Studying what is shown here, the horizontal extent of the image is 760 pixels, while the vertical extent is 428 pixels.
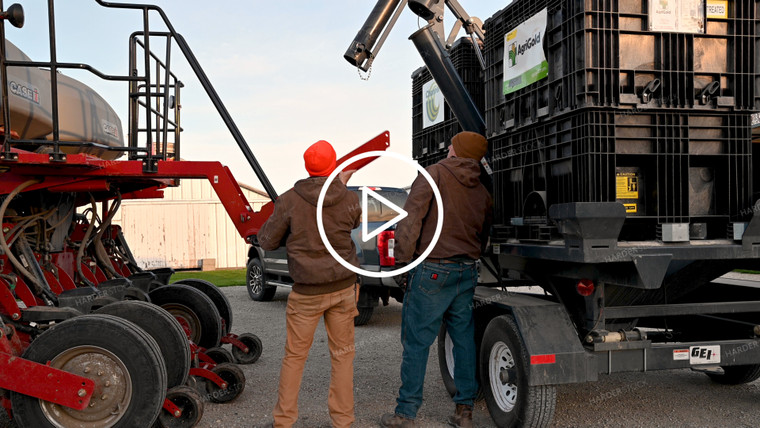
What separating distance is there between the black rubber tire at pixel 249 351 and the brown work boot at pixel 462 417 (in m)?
2.78

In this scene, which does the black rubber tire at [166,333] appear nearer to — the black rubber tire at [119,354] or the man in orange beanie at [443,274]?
the black rubber tire at [119,354]

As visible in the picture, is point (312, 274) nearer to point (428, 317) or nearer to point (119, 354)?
point (428, 317)

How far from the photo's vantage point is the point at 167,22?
525 cm

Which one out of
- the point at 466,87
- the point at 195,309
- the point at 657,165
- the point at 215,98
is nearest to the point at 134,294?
the point at 195,309

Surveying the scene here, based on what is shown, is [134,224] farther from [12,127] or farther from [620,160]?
[620,160]

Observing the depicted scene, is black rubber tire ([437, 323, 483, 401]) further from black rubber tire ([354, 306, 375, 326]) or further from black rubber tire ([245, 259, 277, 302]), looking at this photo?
black rubber tire ([245, 259, 277, 302])

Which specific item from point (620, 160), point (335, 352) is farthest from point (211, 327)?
Answer: point (620, 160)

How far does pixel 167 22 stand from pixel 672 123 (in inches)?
160

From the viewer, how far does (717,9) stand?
4.14 metres

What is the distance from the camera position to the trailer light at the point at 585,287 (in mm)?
4070

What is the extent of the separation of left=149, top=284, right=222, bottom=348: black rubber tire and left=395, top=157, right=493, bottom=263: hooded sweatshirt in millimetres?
2703

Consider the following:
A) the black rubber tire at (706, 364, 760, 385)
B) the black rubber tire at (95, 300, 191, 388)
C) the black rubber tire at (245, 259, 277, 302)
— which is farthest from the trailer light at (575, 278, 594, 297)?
the black rubber tire at (245, 259, 277, 302)

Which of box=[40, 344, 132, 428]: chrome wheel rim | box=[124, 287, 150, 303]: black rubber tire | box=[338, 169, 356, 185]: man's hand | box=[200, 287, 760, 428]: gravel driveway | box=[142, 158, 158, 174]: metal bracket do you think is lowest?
box=[200, 287, 760, 428]: gravel driveway

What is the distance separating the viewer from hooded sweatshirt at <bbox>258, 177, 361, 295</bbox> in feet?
13.6
